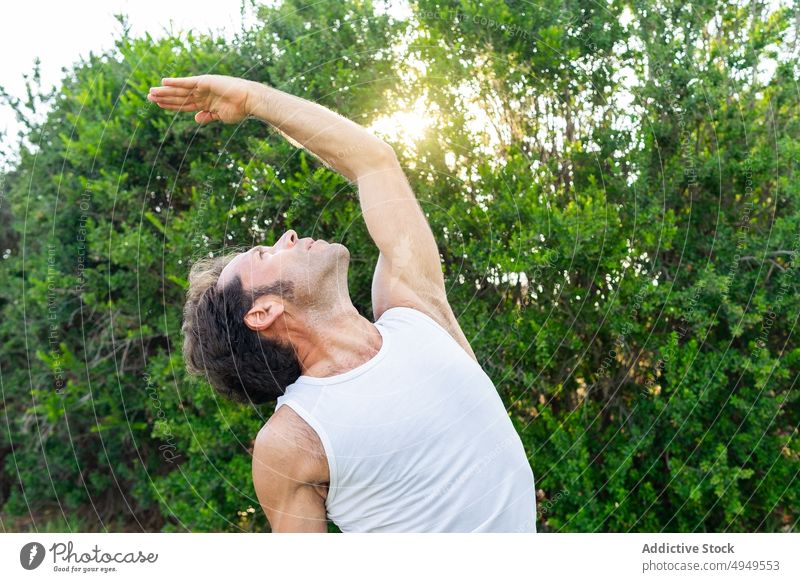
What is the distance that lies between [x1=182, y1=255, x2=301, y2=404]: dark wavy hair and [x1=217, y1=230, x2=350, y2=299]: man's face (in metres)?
0.03

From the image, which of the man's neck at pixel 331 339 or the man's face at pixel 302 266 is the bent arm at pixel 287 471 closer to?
the man's neck at pixel 331 339

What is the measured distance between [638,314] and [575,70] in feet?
3.73

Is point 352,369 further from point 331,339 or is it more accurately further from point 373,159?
point 373,159

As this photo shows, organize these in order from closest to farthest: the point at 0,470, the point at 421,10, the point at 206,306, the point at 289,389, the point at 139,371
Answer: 1. the point at 289,389
2. the point at 206,306
3. the point at 421,10
4. the point at 139,371
5. the point at 0,470

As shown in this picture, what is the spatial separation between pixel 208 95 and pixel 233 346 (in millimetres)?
770

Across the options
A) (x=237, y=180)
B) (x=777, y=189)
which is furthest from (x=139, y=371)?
(x=777, y=189)

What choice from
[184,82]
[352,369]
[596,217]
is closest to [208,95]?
[184,82]

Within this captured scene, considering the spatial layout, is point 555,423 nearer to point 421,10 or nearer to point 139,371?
point 421,10

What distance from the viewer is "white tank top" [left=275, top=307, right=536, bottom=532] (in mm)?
2047

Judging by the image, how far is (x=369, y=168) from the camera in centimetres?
228

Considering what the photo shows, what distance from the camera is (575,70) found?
11.5 ft
